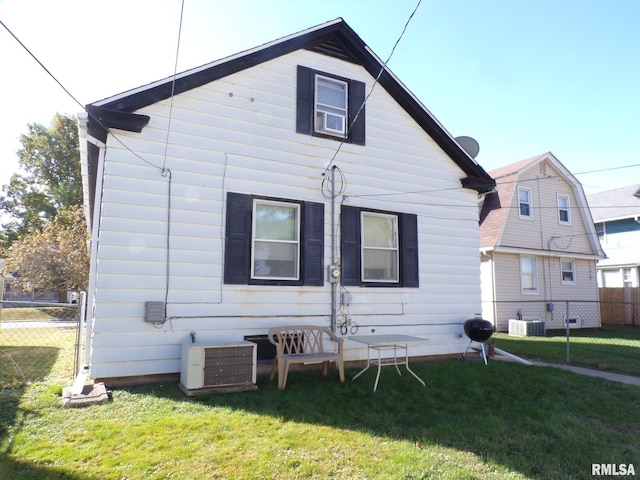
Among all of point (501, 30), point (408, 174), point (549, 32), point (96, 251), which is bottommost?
point (96, 251)

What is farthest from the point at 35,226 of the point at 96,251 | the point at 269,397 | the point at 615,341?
the point at 615,341

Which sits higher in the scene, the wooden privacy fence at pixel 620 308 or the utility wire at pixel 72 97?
the utility wire at pixel 72 97

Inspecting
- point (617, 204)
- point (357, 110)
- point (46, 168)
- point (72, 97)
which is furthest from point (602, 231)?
point (46, 168)

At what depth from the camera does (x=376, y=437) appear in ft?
12.7

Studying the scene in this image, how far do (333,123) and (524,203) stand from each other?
37.6 ft

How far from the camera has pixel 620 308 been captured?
17.9 m

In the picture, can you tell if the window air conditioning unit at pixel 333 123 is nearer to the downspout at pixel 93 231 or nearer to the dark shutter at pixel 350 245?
the dark shutter at pixel 350 245

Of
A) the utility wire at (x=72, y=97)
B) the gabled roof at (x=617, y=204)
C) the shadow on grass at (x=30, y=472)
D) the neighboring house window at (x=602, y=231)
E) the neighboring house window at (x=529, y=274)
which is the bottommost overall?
the shadow on grass at (x=30, y=472)

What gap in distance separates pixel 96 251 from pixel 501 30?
6848mm

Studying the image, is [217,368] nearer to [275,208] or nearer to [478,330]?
[275,208]

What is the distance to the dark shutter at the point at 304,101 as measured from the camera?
7.14 meters

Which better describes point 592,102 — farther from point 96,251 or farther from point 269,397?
point 96,251

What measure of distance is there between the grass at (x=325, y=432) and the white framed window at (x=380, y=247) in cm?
227

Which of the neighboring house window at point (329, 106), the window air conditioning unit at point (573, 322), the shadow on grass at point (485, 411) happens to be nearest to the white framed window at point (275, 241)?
the neighboring house window at point (329, 106)
